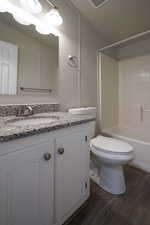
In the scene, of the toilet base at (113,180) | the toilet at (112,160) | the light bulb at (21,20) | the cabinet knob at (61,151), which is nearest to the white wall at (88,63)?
the toilet at (112,160)

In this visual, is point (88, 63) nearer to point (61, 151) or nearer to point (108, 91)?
point (108, 91)

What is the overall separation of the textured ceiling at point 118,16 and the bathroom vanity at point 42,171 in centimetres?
156

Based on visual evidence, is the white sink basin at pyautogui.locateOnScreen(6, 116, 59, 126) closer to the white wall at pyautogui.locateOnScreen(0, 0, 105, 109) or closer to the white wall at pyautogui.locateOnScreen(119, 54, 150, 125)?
the white wall at pyautogui.locateOnScreen(0, 0, 105, 109)

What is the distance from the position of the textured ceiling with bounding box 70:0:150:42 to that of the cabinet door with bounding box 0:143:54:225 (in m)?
1.85

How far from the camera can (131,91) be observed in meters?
2.57

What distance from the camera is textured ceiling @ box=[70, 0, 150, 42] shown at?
1.58m

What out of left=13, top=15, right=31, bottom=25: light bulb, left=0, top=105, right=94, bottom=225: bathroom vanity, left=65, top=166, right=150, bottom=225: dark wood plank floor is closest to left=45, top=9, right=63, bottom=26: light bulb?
left=13, top=15, right=31, bottom=25: light bulb

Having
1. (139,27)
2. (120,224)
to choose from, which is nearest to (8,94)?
(120,224)

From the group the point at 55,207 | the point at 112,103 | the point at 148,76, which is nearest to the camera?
the point at 55,207

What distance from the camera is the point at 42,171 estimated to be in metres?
0.74

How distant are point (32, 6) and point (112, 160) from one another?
5.31ft

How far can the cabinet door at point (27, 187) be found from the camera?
0.59 meters

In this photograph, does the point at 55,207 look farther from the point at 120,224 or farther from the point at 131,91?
the point at 131,91

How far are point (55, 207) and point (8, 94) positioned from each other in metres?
0.93
